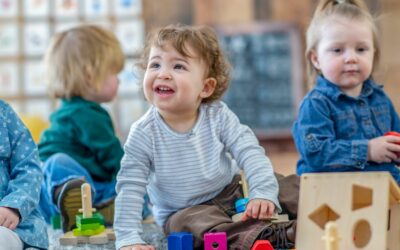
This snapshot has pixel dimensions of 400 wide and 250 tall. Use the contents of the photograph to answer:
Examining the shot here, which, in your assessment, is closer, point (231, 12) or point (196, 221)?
point (196, 221)

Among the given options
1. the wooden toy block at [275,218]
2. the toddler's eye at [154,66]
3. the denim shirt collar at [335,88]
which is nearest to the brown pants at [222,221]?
the wooden toy block at [275,218]

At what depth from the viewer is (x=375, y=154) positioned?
5.45 feet

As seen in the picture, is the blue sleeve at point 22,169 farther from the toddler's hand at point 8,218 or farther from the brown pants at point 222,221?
the brown pants at point 222,221

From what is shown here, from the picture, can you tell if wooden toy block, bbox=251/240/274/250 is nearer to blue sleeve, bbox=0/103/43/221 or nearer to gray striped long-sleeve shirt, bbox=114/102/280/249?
gray striped long-sleeve shirt, bbox=114/102/280/249

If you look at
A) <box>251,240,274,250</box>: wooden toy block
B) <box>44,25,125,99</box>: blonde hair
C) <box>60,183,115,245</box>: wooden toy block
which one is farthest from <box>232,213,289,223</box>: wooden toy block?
<box>44,25,125,99</box>: blonde hair

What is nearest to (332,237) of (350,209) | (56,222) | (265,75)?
(350,209)

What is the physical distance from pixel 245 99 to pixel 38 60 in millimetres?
1225

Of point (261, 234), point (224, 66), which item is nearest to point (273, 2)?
point (224, 66)

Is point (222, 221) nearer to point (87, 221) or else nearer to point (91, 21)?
point (87, 221)

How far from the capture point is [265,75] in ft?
14.1

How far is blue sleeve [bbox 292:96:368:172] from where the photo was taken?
167 centimetres

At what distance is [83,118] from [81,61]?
187mm

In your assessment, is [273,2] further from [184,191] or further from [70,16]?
[184,191]

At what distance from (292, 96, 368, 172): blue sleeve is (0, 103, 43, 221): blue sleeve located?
63 cm
